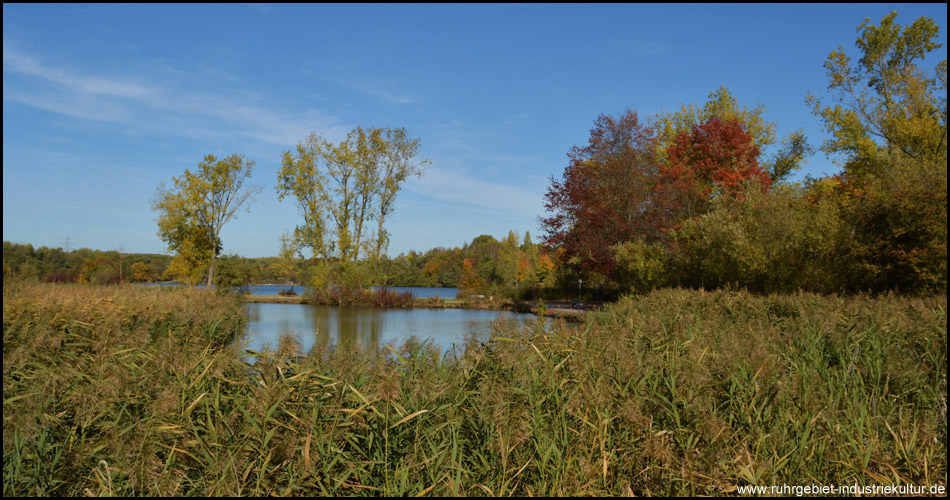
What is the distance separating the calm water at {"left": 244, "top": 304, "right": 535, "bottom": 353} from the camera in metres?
4.21

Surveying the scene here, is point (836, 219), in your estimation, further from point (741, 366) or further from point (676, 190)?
point (741, 366)

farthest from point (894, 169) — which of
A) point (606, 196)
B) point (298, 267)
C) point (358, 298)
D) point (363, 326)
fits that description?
point (298, 267)

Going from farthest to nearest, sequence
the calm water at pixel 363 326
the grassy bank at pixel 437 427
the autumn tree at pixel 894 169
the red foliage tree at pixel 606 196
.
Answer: the red foliage tree at pixel 606 196, the autumn tree at pixel 894 169, the calm water at pixel 363 326, the grassy bank at pixel 437 427

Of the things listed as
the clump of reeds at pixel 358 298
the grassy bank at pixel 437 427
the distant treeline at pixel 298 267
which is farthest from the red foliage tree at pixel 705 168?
the grassy bank at pixel 437 427

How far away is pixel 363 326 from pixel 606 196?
1318 centimetres

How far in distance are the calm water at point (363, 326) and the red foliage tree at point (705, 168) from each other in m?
11.6

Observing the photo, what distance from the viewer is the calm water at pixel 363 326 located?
4215 millimetres

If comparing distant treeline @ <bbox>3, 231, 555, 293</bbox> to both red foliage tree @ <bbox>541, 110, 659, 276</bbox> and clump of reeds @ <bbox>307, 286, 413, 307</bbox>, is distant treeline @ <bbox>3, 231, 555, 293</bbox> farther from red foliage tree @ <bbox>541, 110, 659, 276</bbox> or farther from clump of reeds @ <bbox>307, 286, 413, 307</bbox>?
red foliage tree @ <bbox>541, 110, 659, 276</bbox>

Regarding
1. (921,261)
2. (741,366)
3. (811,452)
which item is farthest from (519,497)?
(921,261)

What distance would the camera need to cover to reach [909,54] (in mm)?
26453

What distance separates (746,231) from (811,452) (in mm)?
15963

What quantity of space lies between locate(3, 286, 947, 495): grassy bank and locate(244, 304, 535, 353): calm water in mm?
328

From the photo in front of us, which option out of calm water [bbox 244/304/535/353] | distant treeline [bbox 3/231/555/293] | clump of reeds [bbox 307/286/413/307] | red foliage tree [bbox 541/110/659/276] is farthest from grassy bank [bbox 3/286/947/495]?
clump of reeds [bbox 307/286/413/307]

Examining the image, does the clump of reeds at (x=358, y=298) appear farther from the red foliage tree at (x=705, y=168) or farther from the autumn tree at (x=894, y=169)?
the autumn tree at (x=894, y=169)
